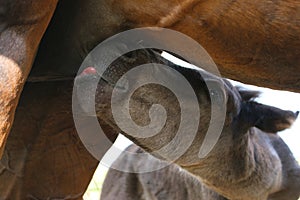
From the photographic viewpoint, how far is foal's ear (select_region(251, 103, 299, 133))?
2641 mm

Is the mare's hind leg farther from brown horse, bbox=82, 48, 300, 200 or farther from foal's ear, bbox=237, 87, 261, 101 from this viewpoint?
foal's ear, bbox=237, 87, 261, 101

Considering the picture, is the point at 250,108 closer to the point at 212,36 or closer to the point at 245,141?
the point at 245,141

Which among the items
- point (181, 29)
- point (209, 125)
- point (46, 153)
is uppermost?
point (181, 29)

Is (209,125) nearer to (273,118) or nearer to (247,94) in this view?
(273,118)

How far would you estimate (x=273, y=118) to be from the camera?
2.65 m

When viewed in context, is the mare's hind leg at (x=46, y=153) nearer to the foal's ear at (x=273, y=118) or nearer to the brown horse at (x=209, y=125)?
the brown horse at (x=209, y=125)

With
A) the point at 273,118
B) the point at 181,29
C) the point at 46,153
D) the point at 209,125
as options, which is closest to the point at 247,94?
the point at 273,118

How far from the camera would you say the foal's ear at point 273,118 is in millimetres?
2641

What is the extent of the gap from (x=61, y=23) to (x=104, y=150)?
71 cm

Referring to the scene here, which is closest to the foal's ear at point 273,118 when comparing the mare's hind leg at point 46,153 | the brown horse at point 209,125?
the brown horse at point 209,125

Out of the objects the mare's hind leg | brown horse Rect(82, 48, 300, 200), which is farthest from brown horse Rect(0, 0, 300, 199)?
the mare's hind leg

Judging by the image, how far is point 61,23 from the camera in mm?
1934

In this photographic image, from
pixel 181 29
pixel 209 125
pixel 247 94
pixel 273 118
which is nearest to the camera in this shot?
pixel 181 29

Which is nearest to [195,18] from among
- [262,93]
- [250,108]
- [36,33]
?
[36,33]
